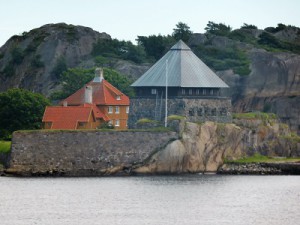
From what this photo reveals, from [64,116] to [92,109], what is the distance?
2.77 m

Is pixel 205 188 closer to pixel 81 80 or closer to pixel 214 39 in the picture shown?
pixel 81 80

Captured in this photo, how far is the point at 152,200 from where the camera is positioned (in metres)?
96.7

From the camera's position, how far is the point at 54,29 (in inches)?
6348

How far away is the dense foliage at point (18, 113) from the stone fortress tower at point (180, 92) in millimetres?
8441

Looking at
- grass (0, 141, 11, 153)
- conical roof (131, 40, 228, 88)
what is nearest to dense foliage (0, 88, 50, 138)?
grass (0, 141, 11, 153)

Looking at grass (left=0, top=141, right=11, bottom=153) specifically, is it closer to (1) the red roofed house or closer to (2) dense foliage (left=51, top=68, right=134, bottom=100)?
(1) the red roofed house

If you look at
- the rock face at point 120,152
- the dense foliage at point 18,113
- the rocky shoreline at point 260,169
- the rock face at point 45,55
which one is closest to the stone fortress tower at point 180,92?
the rock face at point 120,152

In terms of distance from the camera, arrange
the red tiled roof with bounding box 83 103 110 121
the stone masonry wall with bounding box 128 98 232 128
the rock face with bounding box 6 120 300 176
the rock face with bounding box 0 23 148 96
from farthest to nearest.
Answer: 1. the rock face with bounding box 0 23 148 96
2. the red tiled roof with bounding box 83 103 110 121
3. the stone masonry wall with bounding box 128 98 232 128
4. the rock face with bounding box 6 120 300 176

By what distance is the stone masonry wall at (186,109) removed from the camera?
120562 mm

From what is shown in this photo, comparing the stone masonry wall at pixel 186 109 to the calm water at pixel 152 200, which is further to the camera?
the stone masonry wall at pixel 186 109

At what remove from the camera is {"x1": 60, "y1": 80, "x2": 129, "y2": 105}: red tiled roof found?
127875 millimetres

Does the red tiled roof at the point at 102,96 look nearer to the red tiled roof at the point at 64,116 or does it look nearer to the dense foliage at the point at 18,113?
the dense foliage at the point at 18,113

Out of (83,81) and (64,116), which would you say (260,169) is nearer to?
(64,116)

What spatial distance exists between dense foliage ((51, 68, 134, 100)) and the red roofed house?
19.3 feet
